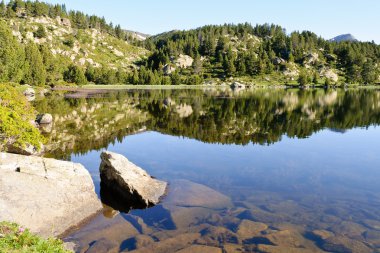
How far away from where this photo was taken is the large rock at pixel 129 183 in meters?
25.1

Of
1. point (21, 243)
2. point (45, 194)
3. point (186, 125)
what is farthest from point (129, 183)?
point (186, 125)

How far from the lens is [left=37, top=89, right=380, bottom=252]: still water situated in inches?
757

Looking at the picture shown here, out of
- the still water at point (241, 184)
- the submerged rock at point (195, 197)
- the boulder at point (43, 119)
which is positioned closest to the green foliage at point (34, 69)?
the still water at point (241, 184)

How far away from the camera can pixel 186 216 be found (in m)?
22.6

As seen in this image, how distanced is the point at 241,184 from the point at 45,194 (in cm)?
1548

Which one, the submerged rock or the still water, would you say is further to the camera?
the submerged rock

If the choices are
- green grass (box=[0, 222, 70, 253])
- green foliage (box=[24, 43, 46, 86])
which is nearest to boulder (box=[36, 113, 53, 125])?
green grass (box=[0, 222, 70, 253])

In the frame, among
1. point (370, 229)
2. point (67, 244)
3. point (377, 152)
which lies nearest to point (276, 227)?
point (370, 229)

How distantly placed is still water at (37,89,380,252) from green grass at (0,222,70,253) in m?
3.81

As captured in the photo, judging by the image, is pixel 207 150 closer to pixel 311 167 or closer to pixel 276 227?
pixel 311 167

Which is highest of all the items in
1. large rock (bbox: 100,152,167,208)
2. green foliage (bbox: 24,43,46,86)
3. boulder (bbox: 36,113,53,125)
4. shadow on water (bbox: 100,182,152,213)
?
green foliage (bbox: 24,43,46,86)

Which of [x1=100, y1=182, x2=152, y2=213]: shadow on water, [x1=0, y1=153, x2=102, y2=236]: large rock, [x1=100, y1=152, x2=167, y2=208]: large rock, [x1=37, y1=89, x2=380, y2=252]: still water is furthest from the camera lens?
[x1=100, y1=152, x2=167, y2=208]: large rock

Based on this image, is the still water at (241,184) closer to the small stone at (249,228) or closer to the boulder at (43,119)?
the small stone at (249,228)

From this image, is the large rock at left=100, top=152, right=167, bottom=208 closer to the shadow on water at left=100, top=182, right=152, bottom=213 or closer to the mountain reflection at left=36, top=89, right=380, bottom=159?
the shadow on water at left=100, top=182, right=152, bottom=213
